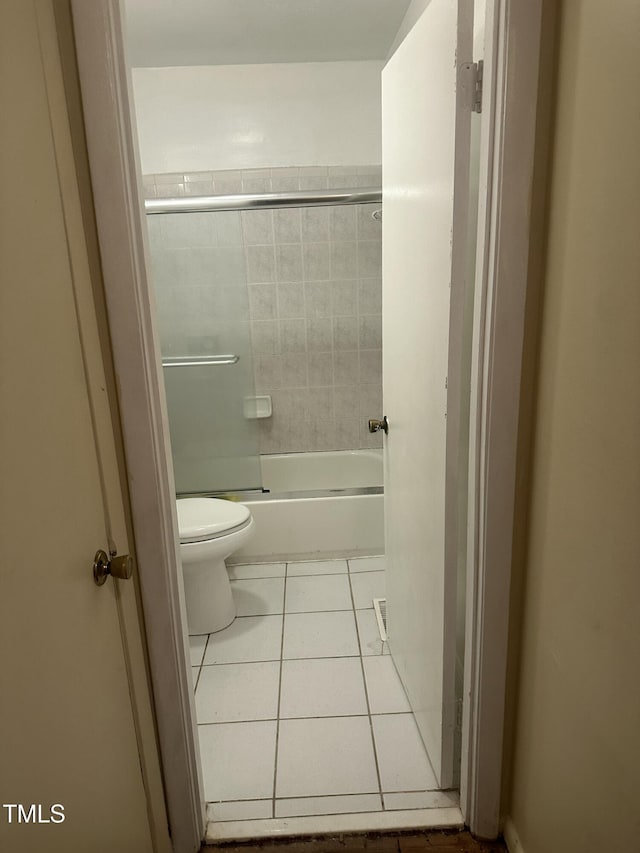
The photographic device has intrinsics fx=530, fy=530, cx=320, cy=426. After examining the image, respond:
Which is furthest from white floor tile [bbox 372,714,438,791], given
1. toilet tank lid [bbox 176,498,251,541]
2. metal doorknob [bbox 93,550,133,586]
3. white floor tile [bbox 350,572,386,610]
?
metal doorknob [bbox 93,550,133,586]

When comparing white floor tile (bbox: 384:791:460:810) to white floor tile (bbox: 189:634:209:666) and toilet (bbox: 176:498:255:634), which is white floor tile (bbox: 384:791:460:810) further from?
toilet (bbox: 176:498:255:634)

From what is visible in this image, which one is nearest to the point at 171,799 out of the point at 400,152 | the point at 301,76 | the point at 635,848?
the point at 635,848

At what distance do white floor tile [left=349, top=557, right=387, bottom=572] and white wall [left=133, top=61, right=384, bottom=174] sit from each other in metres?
2.13

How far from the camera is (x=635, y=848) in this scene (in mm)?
755

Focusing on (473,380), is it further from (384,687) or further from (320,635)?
(320,635)

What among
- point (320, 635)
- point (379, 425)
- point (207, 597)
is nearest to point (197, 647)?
point (207, 597)

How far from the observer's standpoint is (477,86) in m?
1.05

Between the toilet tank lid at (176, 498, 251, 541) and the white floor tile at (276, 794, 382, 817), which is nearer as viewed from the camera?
the white floor tile at (276, 794, 382, 817)

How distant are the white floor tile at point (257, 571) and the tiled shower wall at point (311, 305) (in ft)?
2.76

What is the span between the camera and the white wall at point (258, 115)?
2742mm

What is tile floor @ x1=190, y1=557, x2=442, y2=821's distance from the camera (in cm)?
145

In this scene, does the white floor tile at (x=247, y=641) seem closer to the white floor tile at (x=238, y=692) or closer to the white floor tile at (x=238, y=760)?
the white floor tile at (x=238, y=692)

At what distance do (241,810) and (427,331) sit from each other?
4.43ft

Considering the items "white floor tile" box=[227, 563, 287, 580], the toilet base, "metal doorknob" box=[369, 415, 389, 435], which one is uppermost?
"metal doorknob" box=[369, 415, 389, 435]
